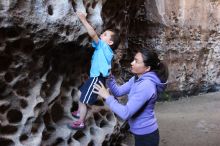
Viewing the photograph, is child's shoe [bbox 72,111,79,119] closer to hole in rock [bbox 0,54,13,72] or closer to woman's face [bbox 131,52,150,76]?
hole in rock [bbox 0,54,13,72]

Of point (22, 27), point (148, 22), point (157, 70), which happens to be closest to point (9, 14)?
point (22, 27)

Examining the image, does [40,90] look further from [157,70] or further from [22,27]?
[157,70]

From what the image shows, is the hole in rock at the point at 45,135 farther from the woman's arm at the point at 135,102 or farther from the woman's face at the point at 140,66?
the woman's face at the point at 140,66

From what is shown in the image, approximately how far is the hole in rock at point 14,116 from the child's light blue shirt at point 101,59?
0.68 m

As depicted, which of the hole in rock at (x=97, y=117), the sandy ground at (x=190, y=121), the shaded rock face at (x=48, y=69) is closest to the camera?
the shaded rock face at (x=48, y=69)

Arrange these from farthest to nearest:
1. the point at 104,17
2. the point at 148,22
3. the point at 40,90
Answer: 1. the point at 148,22
2. the point at 104,17
3. the point at 40,90

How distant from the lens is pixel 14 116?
337 centimetres

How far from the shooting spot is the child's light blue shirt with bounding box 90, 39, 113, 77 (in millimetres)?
3371

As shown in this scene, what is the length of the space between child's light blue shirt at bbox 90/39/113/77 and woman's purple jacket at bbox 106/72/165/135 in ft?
1.15

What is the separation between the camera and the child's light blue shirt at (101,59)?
3371 millimetres

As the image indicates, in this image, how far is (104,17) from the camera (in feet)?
14.2

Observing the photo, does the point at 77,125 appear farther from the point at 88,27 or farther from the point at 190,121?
the point at 190,121

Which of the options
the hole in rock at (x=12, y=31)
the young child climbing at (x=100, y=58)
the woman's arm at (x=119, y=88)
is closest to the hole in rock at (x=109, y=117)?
the young child climbing at (x=100, y=58)

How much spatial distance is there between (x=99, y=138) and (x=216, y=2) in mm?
4979
